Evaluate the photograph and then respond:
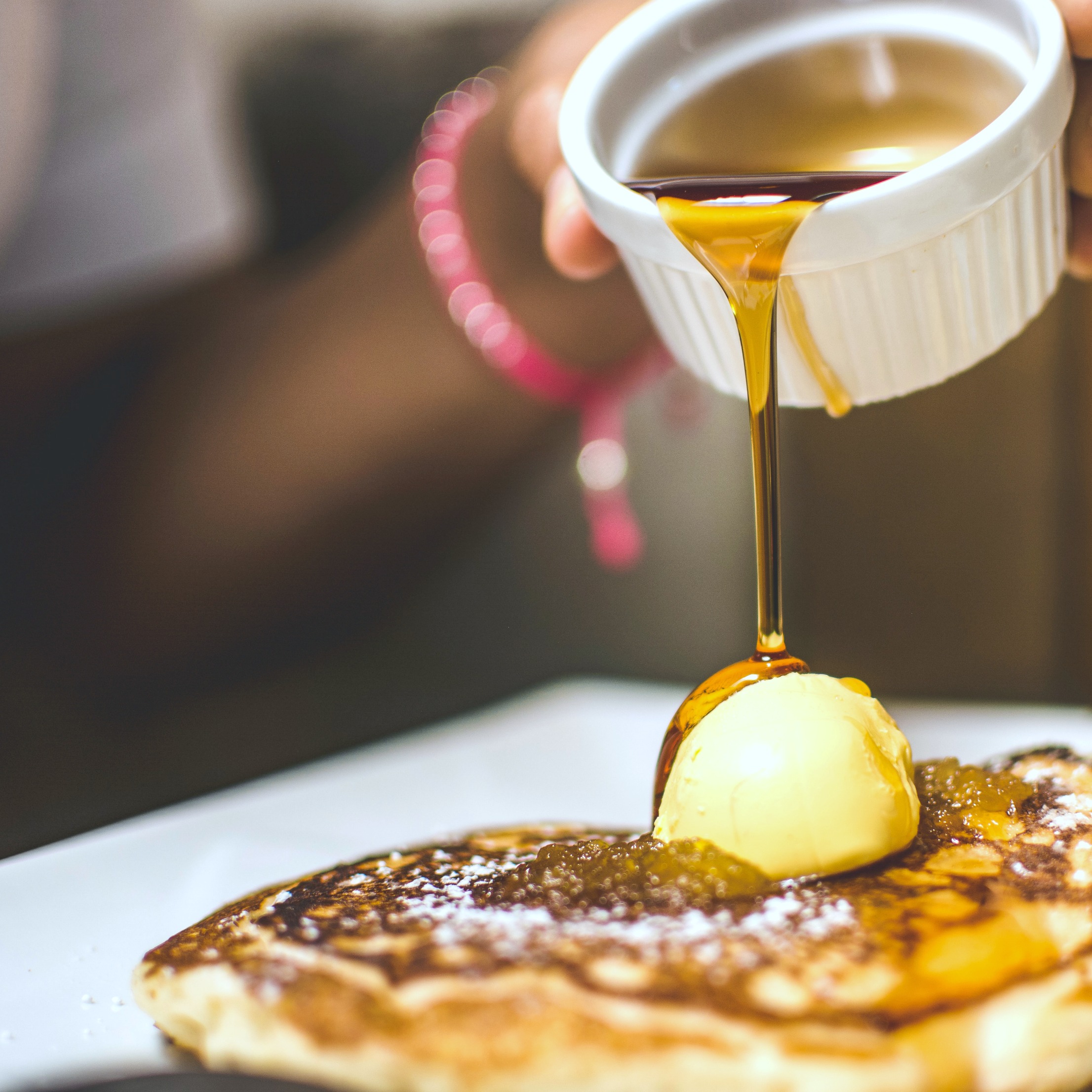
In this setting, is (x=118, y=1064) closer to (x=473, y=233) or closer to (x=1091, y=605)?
(x=473, y=233)

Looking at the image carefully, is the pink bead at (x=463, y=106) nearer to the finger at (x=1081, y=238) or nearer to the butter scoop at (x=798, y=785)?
the finger at (x=1081, y=238)

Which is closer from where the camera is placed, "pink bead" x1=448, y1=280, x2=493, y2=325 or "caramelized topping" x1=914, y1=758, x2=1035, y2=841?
"caramelized topping" x1=914, y1=758, x2=1035, y2=841

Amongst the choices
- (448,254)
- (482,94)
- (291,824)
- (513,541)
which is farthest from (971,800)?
(513,541)

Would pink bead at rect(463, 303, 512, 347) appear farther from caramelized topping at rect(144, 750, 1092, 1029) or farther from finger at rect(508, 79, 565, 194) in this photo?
caramelized topping at rect(144, 750, 1092, 1029)

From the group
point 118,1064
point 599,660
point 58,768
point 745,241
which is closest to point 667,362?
point 599,660

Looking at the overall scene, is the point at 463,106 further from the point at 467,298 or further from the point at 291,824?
the point at 291,824

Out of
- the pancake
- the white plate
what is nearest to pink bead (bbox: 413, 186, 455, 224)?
the white plate

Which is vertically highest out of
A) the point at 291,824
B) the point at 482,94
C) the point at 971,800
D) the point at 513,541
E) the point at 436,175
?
the point at 482,94

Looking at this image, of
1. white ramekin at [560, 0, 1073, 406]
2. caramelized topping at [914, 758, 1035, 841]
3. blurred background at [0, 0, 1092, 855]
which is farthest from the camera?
blurred background at [0, 0, 1092, 855]
